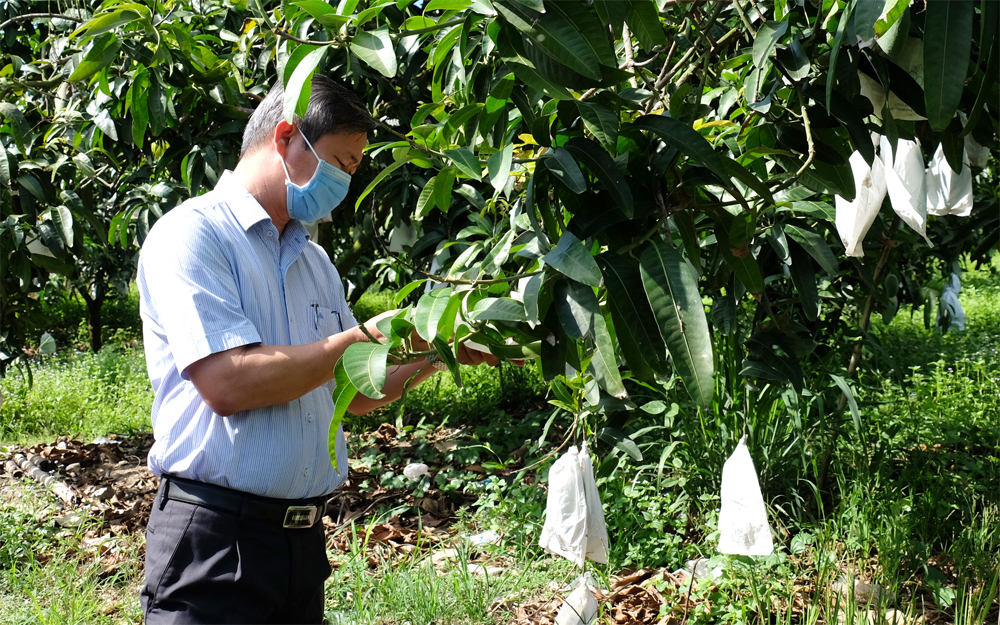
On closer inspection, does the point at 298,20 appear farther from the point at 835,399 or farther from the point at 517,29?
the point at 835,399

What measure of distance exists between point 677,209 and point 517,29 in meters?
0.27

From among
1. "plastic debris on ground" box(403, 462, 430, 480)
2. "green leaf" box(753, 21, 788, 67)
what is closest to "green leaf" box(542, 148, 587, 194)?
"green leaf" box(753, 21, 788, 67)

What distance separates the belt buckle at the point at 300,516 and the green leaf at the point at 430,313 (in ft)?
2.14

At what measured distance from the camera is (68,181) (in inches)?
108

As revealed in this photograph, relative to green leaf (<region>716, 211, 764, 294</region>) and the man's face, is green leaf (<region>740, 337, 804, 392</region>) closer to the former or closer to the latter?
green leaf (<region>716, 211, 764, 294</region>)

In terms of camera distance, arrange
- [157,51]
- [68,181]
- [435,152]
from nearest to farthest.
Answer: [435,152] → [157,51] → [68,181]

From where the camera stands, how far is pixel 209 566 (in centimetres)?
129

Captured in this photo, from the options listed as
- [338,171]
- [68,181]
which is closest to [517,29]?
[338,171]

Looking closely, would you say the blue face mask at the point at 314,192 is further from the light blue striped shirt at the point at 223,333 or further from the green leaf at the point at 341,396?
the green leaf at the point at 341,396

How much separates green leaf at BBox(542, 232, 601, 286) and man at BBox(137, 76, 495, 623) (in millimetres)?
438

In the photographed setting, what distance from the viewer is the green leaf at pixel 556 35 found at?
76cm

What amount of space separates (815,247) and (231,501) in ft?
3.58

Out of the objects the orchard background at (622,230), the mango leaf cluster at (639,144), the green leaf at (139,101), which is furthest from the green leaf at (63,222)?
the mango leaf cluster at (639,144)

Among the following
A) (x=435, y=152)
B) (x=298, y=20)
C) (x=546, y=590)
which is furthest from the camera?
(x=546, y=590)
